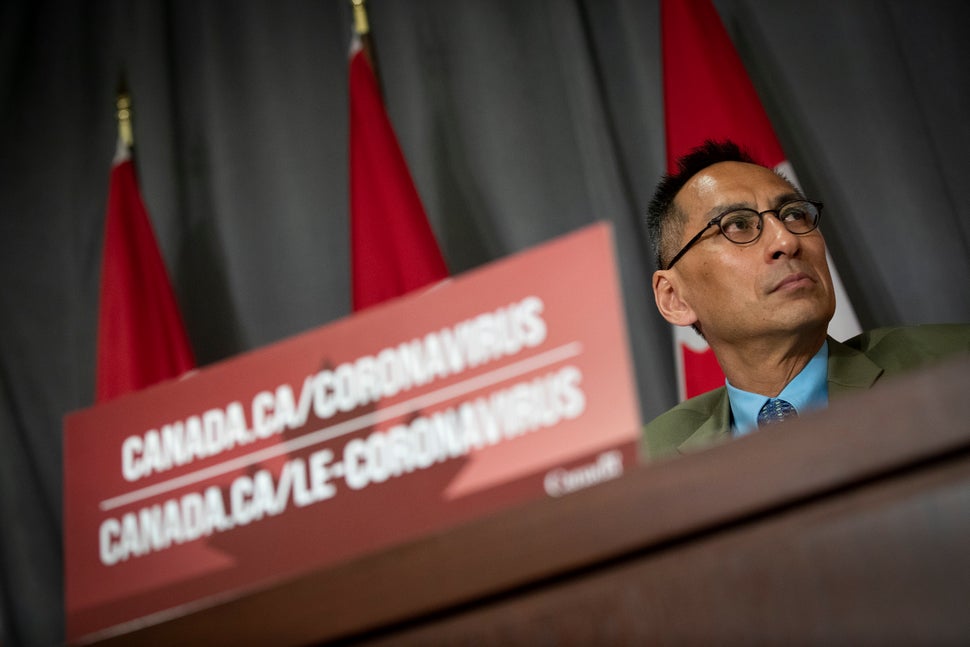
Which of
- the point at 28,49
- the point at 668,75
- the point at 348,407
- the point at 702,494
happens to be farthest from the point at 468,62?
the point at 702,494

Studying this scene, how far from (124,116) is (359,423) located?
6.17ft

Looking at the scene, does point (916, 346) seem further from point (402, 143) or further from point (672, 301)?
point (402, 143)

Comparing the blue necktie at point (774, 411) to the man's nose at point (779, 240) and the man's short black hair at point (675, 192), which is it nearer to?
the man's nose at point (779, 240)

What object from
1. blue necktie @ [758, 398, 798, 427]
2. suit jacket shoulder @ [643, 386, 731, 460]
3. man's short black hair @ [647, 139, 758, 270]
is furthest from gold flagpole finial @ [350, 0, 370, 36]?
blue necktie @ [758, 398, 798, 427]

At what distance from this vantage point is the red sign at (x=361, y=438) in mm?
674

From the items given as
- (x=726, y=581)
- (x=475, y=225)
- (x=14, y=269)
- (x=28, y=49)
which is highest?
(x=28, y=49)

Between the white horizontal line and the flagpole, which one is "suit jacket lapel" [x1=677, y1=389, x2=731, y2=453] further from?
the flagpole

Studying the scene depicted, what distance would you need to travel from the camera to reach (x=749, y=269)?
1490 mm

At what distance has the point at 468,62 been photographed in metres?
2.35

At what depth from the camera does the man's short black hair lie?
5.49 feet

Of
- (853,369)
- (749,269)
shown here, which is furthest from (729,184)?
(853,369)

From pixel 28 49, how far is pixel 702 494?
261 cm

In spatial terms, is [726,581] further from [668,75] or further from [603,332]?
[668,75]

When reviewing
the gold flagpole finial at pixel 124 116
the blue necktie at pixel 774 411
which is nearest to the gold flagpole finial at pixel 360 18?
the gold flagpole finial at pixel 124 116
